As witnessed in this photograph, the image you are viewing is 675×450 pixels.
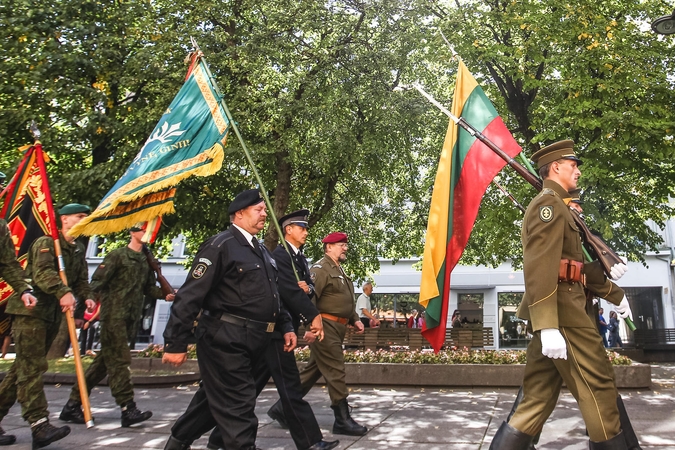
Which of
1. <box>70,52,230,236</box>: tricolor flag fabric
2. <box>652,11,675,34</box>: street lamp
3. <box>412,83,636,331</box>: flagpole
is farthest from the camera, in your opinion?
<box>652,11,675,34</box>: street lamp

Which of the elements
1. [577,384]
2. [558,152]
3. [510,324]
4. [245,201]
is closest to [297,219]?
[245,201]

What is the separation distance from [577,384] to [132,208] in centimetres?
438

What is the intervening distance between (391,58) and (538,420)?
12361mm

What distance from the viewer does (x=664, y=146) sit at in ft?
42.7

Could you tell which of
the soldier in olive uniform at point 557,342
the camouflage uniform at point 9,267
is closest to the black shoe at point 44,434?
the camouflage uniform at point 9,267

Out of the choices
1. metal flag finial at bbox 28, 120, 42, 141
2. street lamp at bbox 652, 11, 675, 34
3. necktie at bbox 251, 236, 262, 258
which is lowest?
necktie at bbox 251, 236, 262, 258

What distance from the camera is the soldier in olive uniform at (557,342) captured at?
3463mm

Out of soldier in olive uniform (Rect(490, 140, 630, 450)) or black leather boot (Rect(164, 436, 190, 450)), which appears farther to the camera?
black leather boot (Rect(164, 436, 190, 450))

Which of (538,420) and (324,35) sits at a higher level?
(324,35)

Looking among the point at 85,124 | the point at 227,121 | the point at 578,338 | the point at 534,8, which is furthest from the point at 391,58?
the point at 578,338

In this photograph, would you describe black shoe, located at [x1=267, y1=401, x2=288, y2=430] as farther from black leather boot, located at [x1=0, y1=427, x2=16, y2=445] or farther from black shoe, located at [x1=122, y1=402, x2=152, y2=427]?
black leather boot, located at [x1=0, y1=427, x2=16, y2=445]

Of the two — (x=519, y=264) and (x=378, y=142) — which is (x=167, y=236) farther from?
(x=519, y=264)

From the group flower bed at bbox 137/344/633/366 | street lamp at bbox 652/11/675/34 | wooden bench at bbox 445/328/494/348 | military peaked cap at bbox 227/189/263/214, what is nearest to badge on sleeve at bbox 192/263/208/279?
military peaked cap at bbox 227/189/263/214

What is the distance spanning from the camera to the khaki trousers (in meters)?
3.43
